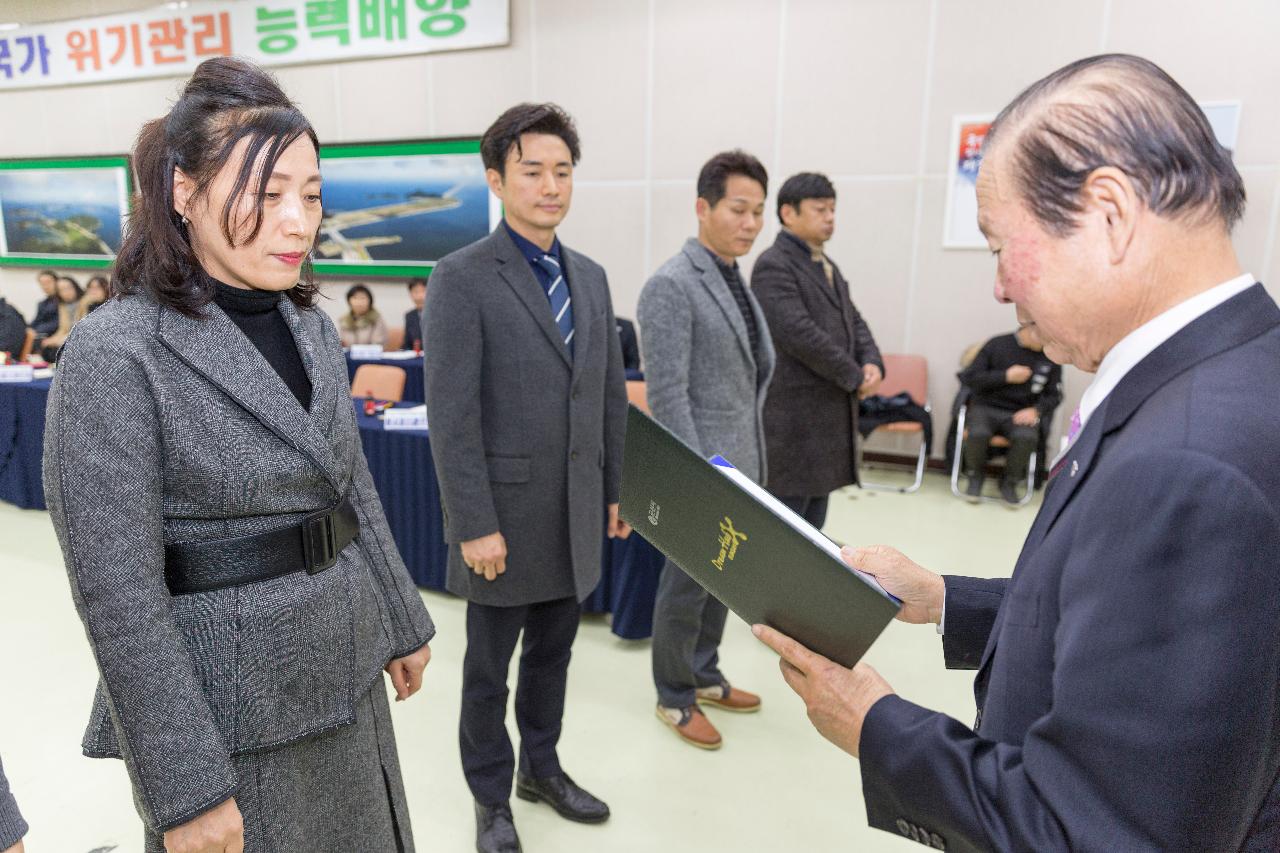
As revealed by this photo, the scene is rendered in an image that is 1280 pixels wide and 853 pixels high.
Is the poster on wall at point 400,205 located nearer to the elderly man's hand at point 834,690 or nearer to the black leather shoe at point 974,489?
the black leather shoe at point 974,489

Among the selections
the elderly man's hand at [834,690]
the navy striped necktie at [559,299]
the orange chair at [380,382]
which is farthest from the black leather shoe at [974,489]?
the elderly man's hand at [834,690]

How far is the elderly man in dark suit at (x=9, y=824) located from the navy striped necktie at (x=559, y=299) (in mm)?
1263

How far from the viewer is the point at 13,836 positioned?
2.61 ft

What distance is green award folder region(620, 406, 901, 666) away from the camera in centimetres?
86

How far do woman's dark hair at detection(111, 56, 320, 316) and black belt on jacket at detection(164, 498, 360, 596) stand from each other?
0.30 m

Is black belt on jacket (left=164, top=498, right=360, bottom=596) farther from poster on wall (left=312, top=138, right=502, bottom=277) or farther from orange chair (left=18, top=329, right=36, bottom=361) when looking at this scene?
orange chair (left=18, top=329, right=36, bottom=361)

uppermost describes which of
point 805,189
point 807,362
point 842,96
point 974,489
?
point 842,96

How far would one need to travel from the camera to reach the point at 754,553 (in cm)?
→ 95

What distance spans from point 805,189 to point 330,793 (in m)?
2.28

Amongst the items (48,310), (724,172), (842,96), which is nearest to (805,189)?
(724,172)

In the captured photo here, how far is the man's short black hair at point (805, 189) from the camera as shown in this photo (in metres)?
2.67

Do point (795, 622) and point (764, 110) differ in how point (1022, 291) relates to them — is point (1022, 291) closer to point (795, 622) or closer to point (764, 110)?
point (795, 622)

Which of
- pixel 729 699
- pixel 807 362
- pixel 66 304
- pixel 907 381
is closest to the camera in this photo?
pixel 729 699

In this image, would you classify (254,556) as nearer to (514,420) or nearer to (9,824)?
(9,824)
